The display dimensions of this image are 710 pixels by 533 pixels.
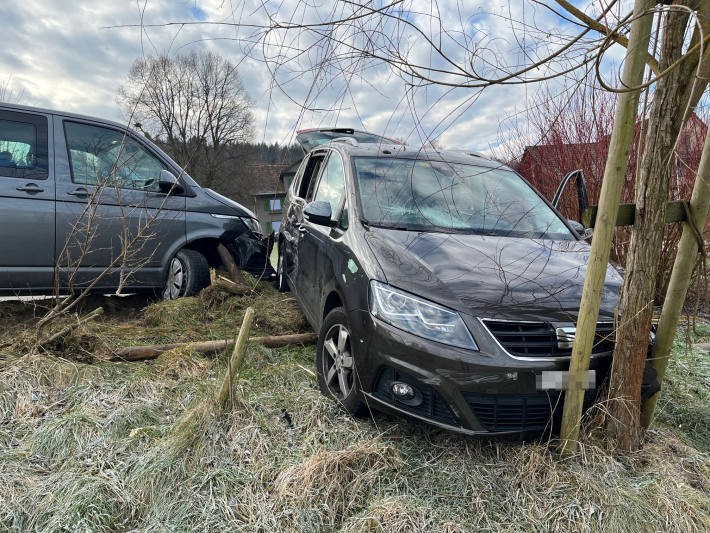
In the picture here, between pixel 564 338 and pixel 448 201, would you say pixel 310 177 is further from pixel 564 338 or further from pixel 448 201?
pixel 564 338

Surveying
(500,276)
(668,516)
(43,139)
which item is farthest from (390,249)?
(43,139)

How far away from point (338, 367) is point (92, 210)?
255cm

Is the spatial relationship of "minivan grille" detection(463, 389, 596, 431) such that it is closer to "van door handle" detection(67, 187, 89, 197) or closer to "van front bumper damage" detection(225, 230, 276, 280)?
"van front bumper damage" detection(225, 230, 276, 280)

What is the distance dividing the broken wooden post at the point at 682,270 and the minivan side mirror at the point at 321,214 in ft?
6.41

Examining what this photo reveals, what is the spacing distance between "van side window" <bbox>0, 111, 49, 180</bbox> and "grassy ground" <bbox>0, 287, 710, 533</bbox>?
193 cm

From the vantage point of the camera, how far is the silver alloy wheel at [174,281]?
479 cm

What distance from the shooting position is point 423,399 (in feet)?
7.12

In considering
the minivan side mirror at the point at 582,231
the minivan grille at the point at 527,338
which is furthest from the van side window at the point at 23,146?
the minivan side mirror at the point at 582,231

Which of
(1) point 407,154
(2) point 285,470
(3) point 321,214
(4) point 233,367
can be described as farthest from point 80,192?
(2) point 285,470

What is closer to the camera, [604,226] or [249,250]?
[604,226]

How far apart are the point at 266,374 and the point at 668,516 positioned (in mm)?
2248

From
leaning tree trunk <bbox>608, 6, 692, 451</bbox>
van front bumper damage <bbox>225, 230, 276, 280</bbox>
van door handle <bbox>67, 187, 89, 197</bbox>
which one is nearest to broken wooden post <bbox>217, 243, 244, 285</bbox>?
van front bumper damage <bbox>225, 230, 276, 280</bbox>

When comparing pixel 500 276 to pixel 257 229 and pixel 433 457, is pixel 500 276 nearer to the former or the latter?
pixel 433 457

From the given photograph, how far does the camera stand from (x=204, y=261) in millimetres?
4891
